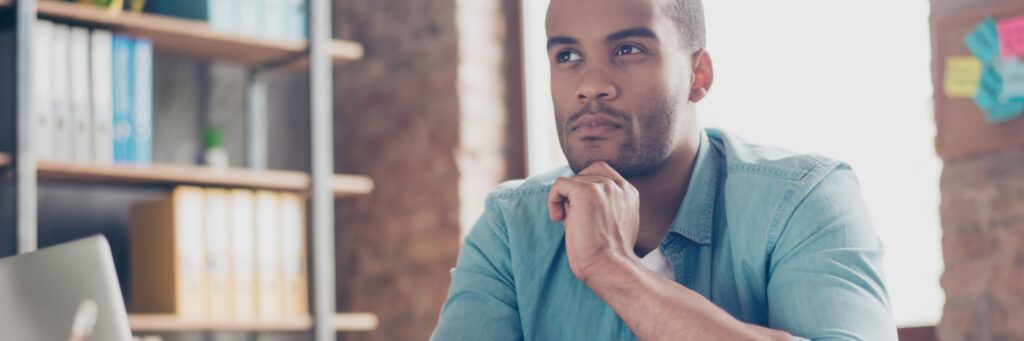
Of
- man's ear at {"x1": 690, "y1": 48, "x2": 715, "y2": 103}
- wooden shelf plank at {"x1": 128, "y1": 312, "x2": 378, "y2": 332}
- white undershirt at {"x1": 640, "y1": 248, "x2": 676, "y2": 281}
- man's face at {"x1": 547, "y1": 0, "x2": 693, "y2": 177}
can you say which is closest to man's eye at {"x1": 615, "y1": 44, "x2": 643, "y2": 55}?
man's face at {"x1": 547, "y1": 0, "x2": 693, "y2": 177}

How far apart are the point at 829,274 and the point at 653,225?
12.4 inches

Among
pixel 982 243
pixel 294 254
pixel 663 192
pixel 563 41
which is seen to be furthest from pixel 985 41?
pixel 294 254

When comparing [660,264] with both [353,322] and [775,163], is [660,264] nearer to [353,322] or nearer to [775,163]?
[775,163]

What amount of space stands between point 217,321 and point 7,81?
776mm

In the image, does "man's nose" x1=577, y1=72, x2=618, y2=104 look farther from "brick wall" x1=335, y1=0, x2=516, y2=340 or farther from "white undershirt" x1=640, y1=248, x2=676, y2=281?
"brick wall" x1=335, y1=0, x2=516, y2=340

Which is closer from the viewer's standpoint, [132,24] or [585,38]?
[585,38]

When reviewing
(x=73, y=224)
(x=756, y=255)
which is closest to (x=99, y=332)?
(x=756, y=255)

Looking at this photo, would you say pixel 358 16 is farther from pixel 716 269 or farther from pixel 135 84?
pixel 716 269

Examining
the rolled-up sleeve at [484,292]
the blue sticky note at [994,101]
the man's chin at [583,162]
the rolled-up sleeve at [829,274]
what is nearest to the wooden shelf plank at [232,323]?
the rolled-up sleeve at [484,292]

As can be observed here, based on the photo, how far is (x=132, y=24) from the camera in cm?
291

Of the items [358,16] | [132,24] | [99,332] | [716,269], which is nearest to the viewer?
[99,332]

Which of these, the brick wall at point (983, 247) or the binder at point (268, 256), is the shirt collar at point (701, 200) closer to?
the brick wall at point (983, 247)

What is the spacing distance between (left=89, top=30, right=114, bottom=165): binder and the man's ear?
172 cm

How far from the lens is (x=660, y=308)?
4.44 feet
